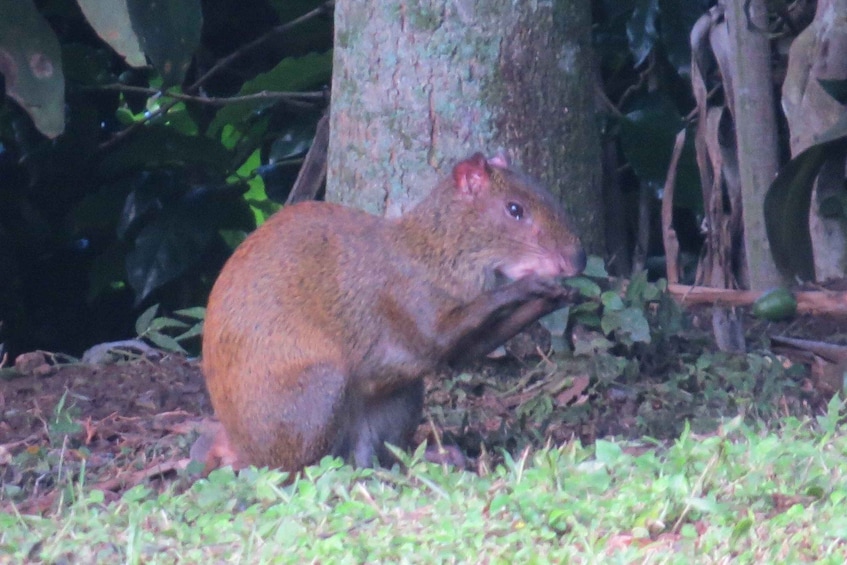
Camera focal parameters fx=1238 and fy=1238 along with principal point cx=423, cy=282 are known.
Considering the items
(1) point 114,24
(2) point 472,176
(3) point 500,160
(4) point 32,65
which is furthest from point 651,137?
(4) point 32,65

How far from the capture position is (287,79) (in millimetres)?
5938

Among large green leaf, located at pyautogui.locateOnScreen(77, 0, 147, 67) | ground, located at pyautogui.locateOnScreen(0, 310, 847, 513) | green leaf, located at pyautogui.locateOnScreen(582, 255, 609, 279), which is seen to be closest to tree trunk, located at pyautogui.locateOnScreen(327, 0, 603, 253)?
green leaf, located at pyautogui.locateOnScreen(582, 255, 609, 279)

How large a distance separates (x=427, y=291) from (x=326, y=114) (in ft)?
7.07

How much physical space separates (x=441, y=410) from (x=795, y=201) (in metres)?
1.67

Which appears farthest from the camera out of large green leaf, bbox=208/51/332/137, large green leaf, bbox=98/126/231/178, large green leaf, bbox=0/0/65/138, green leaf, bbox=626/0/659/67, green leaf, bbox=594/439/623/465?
large green leaf, bbox=98/126/231/178

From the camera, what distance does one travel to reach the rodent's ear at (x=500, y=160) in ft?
13.1

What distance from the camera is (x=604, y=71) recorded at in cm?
675

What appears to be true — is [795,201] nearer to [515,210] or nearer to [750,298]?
[750,298]

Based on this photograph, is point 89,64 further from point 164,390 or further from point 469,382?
point 469,382

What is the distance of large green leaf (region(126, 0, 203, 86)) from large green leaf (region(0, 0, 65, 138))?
37 cm

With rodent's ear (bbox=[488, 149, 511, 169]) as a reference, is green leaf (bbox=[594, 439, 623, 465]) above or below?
below

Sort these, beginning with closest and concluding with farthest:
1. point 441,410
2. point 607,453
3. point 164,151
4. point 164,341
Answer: point 607,453 < point 441,410 < point 164,341 < point 164,151

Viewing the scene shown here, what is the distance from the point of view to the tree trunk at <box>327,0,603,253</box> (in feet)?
14.6

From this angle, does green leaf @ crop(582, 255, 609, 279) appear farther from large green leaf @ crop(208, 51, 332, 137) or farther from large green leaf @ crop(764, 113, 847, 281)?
large green leaf @ crop(208, 51, 332, 137)
